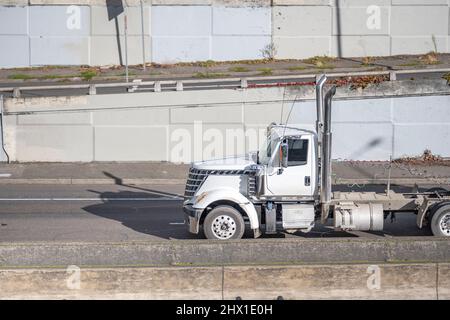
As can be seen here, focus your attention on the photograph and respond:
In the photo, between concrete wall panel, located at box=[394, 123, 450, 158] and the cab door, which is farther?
concrete wall panel, located at box=[394, 123, 450, 158]

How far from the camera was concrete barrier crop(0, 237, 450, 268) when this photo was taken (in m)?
13.5

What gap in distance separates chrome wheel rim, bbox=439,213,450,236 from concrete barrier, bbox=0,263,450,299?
3.14 metres

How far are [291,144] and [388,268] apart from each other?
156 inches

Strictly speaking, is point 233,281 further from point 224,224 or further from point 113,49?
point 113,49

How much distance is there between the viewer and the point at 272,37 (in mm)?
39219

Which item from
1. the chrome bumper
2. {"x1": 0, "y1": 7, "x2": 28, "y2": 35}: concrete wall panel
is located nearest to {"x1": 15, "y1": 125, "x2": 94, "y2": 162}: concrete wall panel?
{"x1": 0, "y1": 7, "x2": 28, "y2": 35}: concrete wall panel

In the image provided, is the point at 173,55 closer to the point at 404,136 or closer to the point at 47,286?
the point at 404,136

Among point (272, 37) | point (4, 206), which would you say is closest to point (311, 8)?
point (272, 37)

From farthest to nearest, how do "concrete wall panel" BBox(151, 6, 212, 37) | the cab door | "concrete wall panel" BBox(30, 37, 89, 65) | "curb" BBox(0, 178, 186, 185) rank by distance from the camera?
"concrete wall panel" BBox(30, 37, 89, 65), "concrete wall panel" BBox(151, 6, 212, 37), "curb" BBox(0, 178, 186, 185), the cab door

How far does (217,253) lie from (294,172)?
10.3ft

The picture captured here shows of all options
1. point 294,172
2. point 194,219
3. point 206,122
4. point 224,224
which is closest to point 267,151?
point 294,172

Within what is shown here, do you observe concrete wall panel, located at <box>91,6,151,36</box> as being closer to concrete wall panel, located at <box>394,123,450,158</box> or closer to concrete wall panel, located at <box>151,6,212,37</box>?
concrete wall panel, located at <box>151,6,212,37</box>

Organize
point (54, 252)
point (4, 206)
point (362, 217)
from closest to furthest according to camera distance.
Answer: point (54, 252)
point (362, 217)
point (4, 206)
